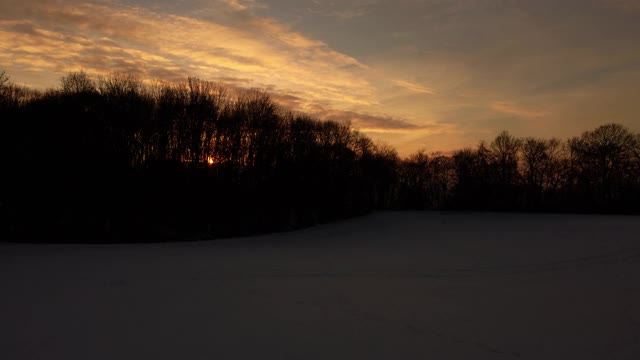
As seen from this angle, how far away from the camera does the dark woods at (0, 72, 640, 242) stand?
32281 mm

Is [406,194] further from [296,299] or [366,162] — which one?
[296,299]

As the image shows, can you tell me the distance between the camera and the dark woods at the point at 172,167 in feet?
106

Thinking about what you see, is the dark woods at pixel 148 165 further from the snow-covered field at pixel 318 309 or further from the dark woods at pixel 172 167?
the snow-covered field at pixel 318 309

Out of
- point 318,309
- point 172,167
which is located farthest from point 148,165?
point 318,309

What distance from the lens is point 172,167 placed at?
38.7 metres

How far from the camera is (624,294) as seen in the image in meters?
11.2

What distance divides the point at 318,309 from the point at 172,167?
106 feet

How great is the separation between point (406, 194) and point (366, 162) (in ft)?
70.0

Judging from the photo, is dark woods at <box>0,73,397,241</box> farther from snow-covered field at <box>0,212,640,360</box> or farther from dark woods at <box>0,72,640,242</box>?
snow-covered field at <box>0,212,640,360</box>

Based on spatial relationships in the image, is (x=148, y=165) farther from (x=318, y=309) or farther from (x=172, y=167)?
(x=318, y=309)

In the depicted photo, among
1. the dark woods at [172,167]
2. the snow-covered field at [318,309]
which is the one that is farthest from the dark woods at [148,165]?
the snow-covered field at [318,309]

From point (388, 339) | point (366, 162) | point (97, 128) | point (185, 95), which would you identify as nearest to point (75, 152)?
point (97, 128)

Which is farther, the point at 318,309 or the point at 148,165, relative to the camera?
the point at 148,165

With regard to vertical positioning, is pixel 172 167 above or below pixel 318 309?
above
